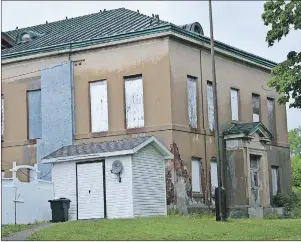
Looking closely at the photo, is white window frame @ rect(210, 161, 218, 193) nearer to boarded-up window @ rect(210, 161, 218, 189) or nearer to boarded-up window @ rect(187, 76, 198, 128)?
boarded-up window @ rect(210, 161, 218, 189)

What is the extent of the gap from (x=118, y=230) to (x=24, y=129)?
13754 mm

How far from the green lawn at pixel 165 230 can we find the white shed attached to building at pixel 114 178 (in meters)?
2.07

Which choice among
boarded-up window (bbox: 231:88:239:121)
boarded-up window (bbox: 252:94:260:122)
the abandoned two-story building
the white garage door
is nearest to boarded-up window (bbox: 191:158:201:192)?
the abandoned two-story building

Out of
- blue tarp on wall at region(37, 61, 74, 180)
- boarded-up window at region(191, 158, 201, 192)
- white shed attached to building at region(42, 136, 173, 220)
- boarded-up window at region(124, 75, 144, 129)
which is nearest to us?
white shed attached to building at region(42, 136, 173, 220)

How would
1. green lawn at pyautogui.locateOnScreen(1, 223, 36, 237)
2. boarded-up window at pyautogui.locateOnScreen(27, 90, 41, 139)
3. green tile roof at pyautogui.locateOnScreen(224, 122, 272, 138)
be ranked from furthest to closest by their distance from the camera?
1. boarded-up window at pyautogui.locateOnScreen(27, 90, 41, 139)
2. green tile roof at pyautogui.locateOnScreen(224, 122, 272, 138)
3. green lawn at pyautogui.locateOnScreen(1, 223, 36, 237)

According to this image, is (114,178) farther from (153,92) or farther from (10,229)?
(10,229)

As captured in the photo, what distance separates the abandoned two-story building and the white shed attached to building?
1637 mm

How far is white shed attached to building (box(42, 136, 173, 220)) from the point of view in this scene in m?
27.2

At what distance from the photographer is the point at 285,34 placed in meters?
24.8

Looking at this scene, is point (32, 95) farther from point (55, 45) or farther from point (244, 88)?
point (244, 88)

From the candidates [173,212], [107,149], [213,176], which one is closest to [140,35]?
[107,149]

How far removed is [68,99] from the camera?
33.0 metres

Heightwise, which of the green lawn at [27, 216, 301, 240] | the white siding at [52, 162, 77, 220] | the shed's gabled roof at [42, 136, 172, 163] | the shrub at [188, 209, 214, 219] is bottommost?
the green lawn at [27, 216, 301, 240]

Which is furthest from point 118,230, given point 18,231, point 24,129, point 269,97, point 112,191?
point 269,97
